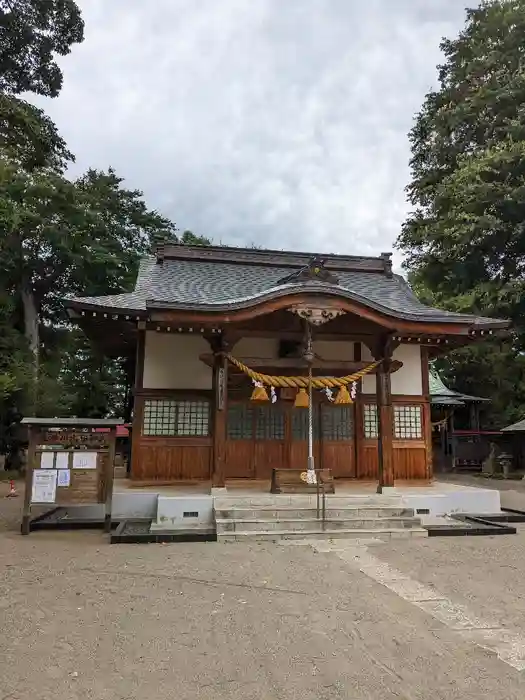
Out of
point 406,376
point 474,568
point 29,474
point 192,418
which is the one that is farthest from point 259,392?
point 474,568

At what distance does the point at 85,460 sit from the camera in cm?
855

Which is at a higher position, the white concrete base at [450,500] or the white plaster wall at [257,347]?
the white plaster wall at [257,347]

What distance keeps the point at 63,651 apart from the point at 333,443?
A: 333 inches

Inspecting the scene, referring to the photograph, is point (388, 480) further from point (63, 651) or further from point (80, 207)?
point (80, 207)

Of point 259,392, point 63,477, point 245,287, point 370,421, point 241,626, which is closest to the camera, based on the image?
point 241,626

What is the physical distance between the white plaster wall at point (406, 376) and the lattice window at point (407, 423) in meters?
0.37

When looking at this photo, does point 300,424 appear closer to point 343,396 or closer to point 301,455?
point 301,455

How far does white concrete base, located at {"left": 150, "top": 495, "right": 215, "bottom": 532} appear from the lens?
29.0 feet

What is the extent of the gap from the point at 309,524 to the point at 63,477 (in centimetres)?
400

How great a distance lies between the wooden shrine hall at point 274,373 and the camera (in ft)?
32.2

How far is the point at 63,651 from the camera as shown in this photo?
3.77 m

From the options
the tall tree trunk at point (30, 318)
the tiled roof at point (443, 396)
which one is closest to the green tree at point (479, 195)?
the tiled roof at point (443, 396)

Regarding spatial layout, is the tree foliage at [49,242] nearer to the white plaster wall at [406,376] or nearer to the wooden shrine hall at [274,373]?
the wooden shrine hall at [274,373]

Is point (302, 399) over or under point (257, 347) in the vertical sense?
under
